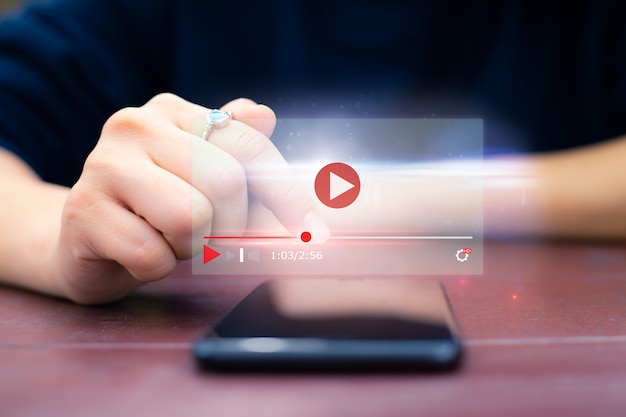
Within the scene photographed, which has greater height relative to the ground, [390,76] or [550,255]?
[390,76]

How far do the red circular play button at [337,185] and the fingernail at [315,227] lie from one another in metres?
0.01

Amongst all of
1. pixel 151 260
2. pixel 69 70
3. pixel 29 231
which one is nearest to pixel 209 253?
pixel 151 260

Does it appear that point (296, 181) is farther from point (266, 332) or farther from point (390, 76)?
point (390, 76)

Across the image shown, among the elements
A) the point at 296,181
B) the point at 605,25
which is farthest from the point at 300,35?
the point at 296,181

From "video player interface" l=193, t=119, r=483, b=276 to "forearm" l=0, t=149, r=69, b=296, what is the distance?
13cm

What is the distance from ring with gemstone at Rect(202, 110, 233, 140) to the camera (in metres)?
0.37

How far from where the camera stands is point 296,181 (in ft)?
1.17

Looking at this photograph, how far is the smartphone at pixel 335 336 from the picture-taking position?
0.81 ft

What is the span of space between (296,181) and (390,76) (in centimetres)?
53

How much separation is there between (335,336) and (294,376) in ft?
0.09

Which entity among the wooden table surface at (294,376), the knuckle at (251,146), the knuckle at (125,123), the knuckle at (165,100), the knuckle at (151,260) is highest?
the knuckle at (165,100)

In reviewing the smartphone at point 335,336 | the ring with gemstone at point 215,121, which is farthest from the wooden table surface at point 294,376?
the ring with gemstone at point 215,121

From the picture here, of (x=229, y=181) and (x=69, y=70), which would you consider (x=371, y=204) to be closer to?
(x=229, y=181)

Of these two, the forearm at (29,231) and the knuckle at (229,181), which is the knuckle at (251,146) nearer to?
the knuckle at (229,181)
